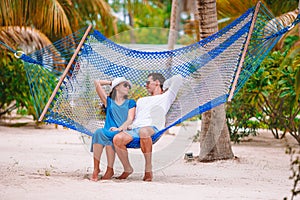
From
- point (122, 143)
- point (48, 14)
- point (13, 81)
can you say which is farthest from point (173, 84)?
point (48, 14)

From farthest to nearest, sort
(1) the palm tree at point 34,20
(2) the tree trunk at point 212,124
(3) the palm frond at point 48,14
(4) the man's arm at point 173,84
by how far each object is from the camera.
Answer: (3) the palm frond at point 48,14
(1) the palm tree at point 34,20
(2) the tree trunk at point 212,124
(4) the man's arm at point 173,84

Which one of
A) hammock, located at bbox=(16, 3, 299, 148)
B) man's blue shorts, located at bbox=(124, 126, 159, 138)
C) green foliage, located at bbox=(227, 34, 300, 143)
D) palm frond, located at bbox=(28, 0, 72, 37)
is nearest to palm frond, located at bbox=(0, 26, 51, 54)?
palm frond, located at bbox=(28, 0, 72, 37)

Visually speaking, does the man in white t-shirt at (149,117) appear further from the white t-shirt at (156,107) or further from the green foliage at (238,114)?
the green foliage at (238,114)

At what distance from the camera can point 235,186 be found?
367 cm

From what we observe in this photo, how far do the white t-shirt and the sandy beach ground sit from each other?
1.07 feet

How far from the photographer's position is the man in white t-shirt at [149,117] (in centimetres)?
372

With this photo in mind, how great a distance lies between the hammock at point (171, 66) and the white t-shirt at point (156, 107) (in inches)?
2.7

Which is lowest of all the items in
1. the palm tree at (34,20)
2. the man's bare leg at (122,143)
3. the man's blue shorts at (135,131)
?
the man's bare leg at (122,143)

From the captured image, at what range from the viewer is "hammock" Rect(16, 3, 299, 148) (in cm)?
400

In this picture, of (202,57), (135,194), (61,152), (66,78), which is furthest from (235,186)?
(61,152)

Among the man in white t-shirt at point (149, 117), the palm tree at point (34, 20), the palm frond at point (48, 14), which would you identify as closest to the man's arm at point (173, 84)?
the man in white t-shirt at point (149, 117)

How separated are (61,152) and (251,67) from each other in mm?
2161

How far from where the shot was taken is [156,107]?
3.98 metres

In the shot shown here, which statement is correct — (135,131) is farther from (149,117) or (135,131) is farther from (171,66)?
(171,66)
